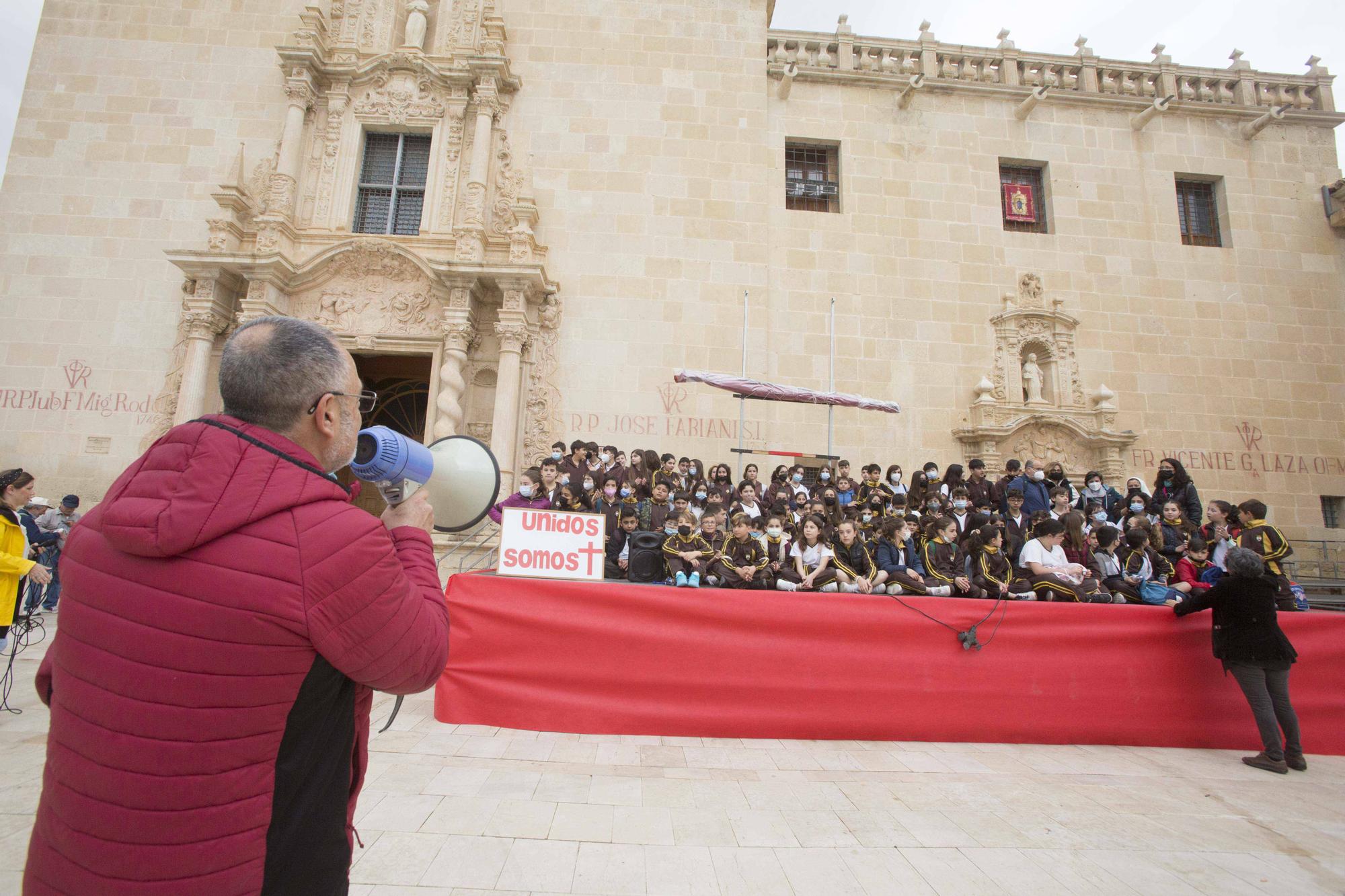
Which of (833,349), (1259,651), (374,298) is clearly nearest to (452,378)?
(374,298)

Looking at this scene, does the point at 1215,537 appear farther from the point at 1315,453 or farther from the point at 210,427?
the point at 210,427

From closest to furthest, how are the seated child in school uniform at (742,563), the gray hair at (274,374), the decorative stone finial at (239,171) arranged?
the gray hair at (274,374), the seated child in school uniform at (742,563), the decorative stone finial at (239,171)

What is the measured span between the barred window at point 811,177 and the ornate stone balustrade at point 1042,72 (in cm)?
158

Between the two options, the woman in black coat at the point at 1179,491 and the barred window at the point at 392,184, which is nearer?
the woman in black coat at the point at 1179,491

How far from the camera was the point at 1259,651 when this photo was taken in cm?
569

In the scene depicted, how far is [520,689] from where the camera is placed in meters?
5.70

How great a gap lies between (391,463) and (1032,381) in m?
14.7

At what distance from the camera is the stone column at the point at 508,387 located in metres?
11.6

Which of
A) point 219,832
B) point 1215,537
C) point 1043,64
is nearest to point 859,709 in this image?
point 219,832

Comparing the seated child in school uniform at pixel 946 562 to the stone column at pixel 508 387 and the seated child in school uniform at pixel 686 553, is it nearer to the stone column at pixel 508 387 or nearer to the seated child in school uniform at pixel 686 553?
the seated child in school uniform at pixel 686 553

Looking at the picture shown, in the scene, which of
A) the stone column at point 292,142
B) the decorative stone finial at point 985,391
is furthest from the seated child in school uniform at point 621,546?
the stone column at point 292,142

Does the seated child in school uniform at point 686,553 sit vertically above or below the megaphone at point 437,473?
below

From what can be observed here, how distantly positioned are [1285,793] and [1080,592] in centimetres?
242

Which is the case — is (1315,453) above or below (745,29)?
below
